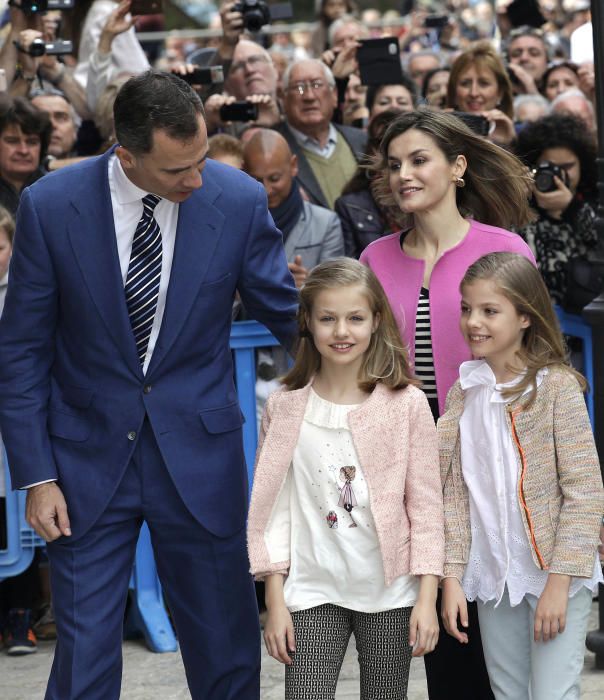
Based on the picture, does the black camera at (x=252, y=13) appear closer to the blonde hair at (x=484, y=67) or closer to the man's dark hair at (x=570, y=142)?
the blonde hair at (x=484, y=67)

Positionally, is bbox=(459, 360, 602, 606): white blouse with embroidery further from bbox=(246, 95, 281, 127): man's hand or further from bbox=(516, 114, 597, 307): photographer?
bbox=(246, 95, 281, 127): man's hand

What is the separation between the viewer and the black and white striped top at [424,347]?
3723mm

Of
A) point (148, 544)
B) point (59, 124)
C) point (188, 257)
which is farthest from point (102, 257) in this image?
point (59, 124)

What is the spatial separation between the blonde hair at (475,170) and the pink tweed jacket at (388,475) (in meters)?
0.79

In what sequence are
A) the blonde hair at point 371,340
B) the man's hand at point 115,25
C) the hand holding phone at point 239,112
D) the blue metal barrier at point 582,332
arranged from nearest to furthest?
1. the blonde hair at point 371,340
2. the blue metal barrier at point 582,332
3. the hand holding phone at point 239,112
4. the man's hand at point 115,25

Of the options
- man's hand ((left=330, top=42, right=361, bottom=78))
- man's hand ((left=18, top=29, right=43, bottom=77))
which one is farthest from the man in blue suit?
man's hand ((left=330, top=42, right=361, bottom=78))

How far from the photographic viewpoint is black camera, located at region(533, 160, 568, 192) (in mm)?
5785

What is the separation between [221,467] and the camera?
3.67 metres

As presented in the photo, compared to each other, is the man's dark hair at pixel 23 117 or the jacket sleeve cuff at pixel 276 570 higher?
the man's dark hair at pixel 23 117

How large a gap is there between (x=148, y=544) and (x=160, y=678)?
27.9 inches

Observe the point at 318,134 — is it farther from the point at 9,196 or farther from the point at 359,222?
the point at 9,196

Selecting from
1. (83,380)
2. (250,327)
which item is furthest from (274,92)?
(83,380)

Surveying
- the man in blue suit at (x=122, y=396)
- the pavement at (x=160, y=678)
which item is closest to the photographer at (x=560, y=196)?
the pavement at (x=160, y=678)

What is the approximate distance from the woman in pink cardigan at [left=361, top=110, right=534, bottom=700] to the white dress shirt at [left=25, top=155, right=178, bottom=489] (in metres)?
0.65
